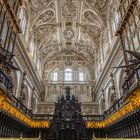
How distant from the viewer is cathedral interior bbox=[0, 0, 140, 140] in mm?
11891

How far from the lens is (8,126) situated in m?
12.6

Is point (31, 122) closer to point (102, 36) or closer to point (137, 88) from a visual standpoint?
point (137, 88)

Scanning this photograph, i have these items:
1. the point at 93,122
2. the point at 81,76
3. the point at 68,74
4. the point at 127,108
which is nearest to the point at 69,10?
the point at 68,74

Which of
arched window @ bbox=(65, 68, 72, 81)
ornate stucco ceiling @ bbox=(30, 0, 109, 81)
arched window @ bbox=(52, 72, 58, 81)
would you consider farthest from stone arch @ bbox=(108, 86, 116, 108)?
arched window @ bbox=(52, 72, 58, 81)

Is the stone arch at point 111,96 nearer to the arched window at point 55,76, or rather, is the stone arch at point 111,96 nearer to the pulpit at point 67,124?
the pulpit at point 67,124

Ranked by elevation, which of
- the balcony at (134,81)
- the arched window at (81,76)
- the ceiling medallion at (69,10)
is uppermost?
the ceiling medallion at (69,10)

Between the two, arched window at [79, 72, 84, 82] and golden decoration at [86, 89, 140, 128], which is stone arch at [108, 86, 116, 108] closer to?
golden decoration at [86, 89, 140, 128]

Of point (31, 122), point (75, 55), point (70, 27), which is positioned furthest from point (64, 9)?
point (31, 122)

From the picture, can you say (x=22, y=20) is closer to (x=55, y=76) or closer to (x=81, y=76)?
(x=55, y=76)

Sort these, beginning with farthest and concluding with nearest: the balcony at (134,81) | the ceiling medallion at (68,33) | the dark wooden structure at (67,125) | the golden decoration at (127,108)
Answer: the ceiling medallion at (68,33)
the dark wooden structure at (67,125)
the golden decoration at (127,108)
the balcony at (134,81)

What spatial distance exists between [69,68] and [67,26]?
8.52m

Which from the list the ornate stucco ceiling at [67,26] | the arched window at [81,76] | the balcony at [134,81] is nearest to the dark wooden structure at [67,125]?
the balcony at [134,81]

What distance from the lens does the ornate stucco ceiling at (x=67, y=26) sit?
2106 centimetres

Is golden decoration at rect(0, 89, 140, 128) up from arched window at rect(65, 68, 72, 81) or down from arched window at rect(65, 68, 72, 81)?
down
